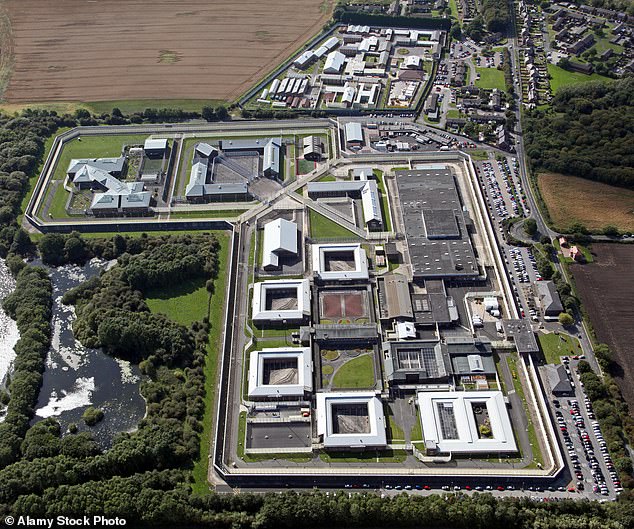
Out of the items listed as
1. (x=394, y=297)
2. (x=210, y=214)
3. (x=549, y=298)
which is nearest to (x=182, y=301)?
(x=210, y=214)

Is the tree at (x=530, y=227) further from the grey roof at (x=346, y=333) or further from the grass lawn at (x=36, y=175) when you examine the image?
the grass lawn at (x=36, y=175)

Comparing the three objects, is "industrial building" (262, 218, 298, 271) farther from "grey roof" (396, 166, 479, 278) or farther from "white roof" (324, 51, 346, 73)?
"white roof" (324, 51, 346, 73)

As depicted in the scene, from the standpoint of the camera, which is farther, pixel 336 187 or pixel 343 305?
pixel 336 187

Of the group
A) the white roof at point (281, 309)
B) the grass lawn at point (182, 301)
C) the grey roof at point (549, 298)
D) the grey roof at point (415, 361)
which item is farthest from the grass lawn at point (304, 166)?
the grey roof at point (549, 298)

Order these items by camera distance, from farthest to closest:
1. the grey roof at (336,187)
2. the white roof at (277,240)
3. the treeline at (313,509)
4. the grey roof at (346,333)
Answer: the grey roof at (336,187)
the white roof at (277,240)
the grey roof at (346,333)
the treeline at (313,509)

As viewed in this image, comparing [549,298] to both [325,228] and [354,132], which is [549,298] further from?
[354,132]
